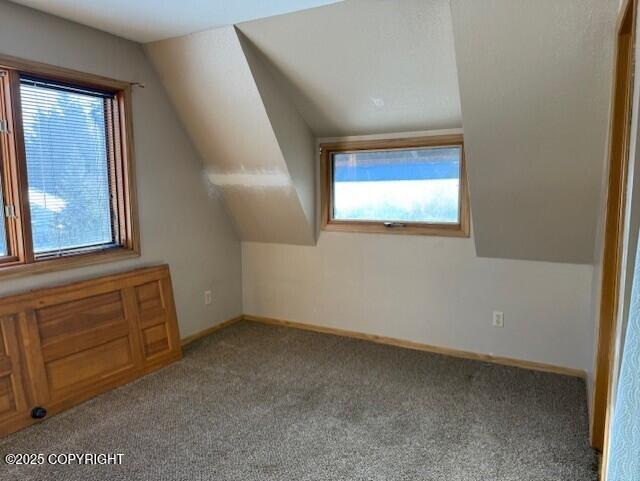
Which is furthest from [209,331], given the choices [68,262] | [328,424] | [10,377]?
[328,424]

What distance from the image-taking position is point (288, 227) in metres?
4.00

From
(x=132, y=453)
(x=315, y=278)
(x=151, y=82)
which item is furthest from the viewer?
(x=315, y=278)

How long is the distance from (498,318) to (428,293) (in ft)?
1.72

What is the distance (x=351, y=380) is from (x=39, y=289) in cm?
196

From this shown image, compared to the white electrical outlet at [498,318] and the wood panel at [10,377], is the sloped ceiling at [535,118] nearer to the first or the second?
the white electrical outlet at [498,318]

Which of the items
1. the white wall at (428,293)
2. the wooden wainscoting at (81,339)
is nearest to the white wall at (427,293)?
the white wall at (428,293)

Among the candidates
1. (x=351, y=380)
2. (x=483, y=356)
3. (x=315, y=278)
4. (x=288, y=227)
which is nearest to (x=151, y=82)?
(x=288, y=227)

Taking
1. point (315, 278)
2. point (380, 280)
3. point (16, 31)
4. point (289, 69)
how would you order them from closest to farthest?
1. point (16, 31)
2. point (289, 69)
3. point (380, 280)
4. point (315, 278)

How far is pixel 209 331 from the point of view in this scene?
4.07m

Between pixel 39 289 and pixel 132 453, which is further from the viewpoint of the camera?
pixel 39 289

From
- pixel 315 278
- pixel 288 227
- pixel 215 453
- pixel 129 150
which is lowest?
pixel 215 453

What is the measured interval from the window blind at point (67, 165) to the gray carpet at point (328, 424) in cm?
104

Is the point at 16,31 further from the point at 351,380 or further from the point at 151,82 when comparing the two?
the point at 351,380
